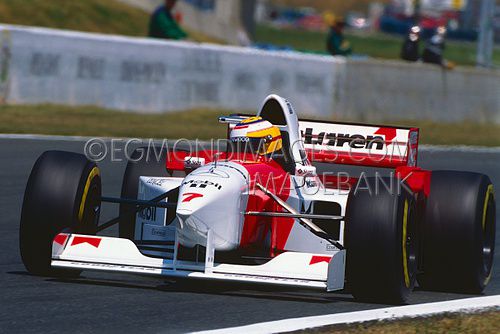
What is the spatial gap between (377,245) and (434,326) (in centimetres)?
77

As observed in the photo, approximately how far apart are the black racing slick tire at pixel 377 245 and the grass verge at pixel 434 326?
1.68ft

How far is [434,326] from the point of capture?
20.0 feet

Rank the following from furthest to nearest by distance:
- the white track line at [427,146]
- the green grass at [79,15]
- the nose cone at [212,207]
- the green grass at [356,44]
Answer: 1. the green grass at [356,44]
2. the green grass at [79,15]
3. the white track line at [427,146]
4. the nose cone at [212,207]

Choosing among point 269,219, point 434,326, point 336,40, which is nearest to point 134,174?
point 269,219

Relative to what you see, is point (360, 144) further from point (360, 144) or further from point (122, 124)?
point (122, 124)

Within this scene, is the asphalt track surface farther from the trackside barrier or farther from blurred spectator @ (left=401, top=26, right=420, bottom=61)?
blurred spectator @ (left=401, top=26, right=420, bottom=61)

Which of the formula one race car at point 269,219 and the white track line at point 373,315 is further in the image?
the formula one race car at point 269,219

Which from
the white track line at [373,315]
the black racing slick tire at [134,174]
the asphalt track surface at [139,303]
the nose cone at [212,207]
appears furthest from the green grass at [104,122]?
the white track line at [373,315]

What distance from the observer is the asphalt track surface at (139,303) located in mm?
5879

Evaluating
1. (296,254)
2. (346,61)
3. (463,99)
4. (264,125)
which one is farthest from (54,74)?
(296,254)

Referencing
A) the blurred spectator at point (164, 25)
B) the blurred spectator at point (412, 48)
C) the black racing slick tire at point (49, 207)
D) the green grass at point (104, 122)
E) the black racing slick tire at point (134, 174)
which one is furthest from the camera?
the blurred spectator at point (412, 48)

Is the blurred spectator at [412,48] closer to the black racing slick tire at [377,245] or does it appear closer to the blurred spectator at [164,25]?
the blurred spectator at [164,25]

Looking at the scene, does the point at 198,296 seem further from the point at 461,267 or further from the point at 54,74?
the point at 54,74

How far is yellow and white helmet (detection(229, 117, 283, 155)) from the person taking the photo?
7.61m
